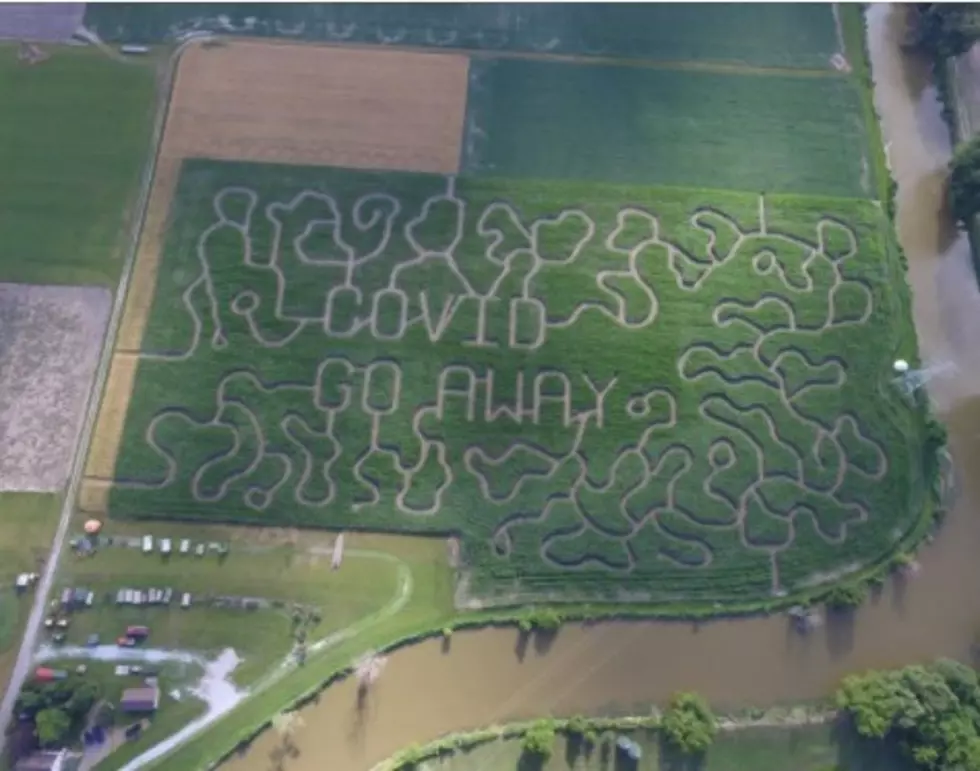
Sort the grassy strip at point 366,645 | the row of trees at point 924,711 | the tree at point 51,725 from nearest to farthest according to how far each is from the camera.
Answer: the tree at point 51,725
the row of trees at point 924,711
the grassy strip at point 366,645

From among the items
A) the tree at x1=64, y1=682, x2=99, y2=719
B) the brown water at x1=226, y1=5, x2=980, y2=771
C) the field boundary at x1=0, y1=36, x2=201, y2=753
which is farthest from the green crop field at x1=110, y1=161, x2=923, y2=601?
the tree at x1=64, y1=682, x2=99, y2=719

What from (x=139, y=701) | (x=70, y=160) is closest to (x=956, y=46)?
(x=70, y=160)

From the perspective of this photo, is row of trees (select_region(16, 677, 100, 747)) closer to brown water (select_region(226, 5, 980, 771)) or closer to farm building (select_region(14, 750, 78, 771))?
farm building (select_region(14, 750, 78, 771))

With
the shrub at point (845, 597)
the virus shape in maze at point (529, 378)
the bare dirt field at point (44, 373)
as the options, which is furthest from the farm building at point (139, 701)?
the shrub at point (845, 597)

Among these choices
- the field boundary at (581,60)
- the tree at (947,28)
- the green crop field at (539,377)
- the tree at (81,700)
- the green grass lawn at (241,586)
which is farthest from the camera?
the field boundary at (581,60)

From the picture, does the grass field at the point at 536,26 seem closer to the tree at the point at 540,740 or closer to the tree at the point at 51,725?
the tree at the point at 51,725

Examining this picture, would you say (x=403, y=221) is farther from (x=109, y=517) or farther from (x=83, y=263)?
(x=109, y=517)
